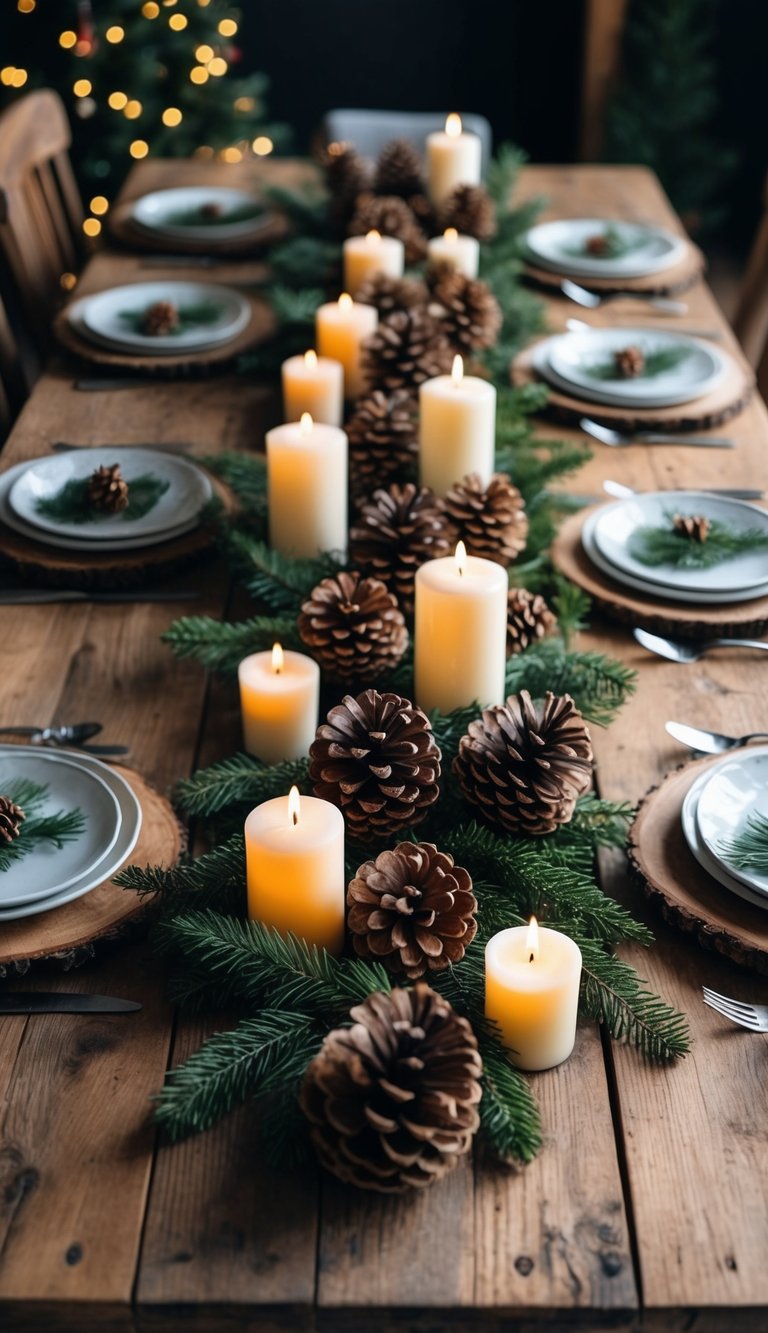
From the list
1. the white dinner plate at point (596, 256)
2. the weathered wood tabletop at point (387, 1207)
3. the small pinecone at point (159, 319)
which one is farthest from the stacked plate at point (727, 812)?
the white dinner plate at point (596, 256)

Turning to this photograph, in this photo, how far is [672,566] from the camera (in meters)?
1.46

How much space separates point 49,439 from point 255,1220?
47.6 inches

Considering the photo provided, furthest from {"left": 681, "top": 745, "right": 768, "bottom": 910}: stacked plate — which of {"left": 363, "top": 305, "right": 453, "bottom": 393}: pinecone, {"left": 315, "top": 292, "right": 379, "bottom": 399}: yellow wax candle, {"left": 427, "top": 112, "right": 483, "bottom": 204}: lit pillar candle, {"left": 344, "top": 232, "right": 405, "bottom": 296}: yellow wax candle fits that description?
{"left": 427, "top": 112, "right": 483, "bottom": 204}: lit pillar candle

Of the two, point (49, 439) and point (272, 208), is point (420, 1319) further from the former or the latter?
point (272, 208)

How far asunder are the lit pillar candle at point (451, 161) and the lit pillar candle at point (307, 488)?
3.55 feet

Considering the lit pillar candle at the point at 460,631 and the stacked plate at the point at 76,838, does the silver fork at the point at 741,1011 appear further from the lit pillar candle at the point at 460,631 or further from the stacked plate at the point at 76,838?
the stacked plate at the point at 76,838

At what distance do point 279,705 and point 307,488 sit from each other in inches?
13.5

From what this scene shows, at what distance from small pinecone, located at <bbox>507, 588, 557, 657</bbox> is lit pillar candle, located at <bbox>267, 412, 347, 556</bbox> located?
22 cm

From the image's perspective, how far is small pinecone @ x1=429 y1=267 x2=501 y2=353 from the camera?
1.89 m

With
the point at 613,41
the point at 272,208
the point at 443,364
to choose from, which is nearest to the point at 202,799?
the point at 443,364

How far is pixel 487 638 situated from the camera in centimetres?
113

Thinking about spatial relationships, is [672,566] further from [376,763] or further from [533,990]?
[533,990]

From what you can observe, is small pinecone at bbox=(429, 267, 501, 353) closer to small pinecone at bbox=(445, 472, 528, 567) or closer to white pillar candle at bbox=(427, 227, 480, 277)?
white pillar candle at bbox=(427, 227, 480, 277)

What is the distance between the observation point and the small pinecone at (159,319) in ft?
6.69
